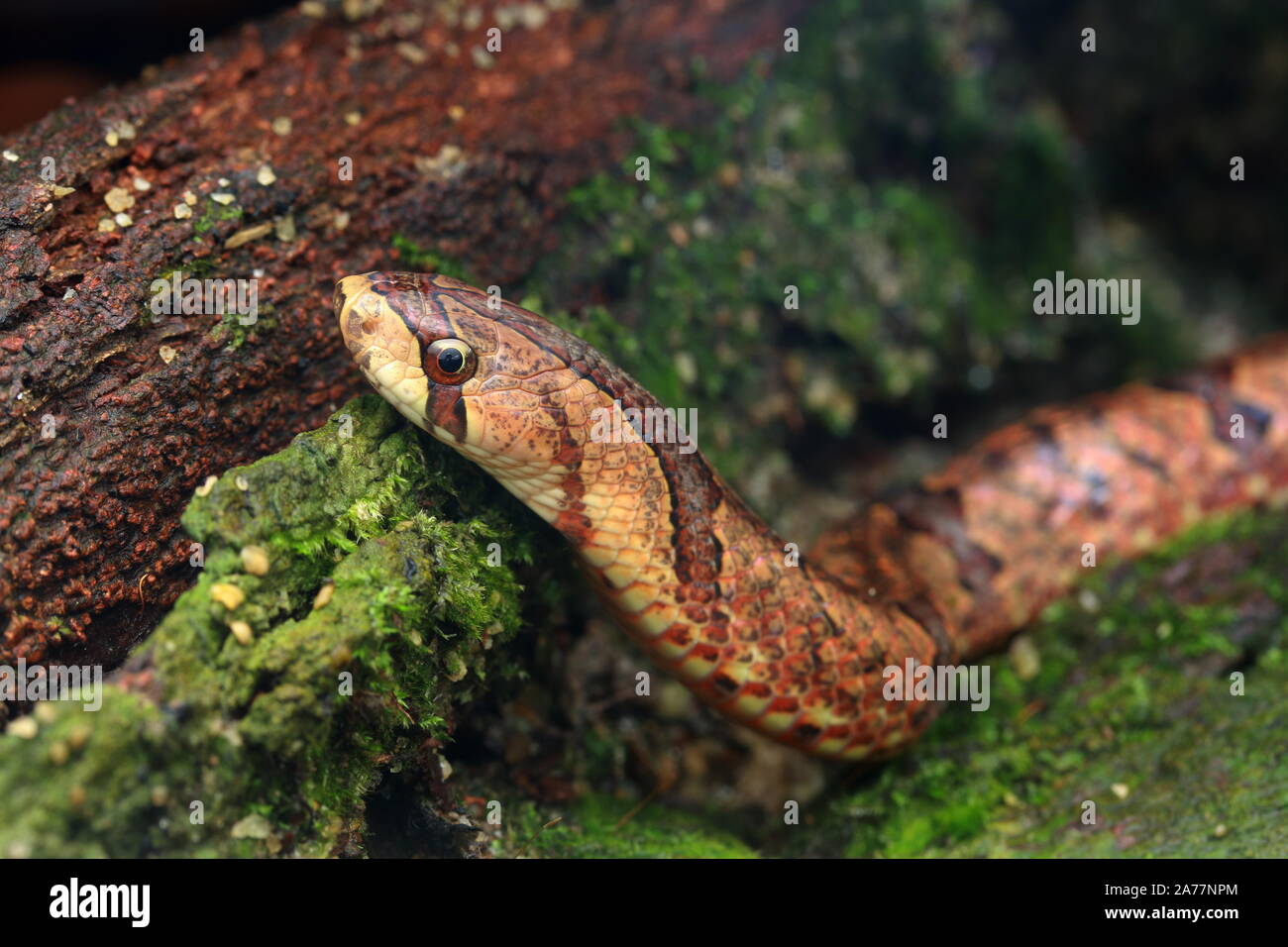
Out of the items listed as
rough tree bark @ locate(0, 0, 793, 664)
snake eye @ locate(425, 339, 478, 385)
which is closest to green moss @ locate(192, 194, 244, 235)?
rough tree bark @ locate(0, 0, 793, 664)

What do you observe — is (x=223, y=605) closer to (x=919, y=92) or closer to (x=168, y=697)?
(x=168, y=697)

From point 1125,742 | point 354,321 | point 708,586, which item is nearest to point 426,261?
point 354,321

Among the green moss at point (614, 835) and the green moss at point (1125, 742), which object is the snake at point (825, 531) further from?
the green moss at point (614, 835)

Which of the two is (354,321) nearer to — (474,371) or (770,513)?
(474,371)

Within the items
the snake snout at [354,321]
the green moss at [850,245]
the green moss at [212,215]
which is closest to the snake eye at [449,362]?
the snake snout at [354,321]

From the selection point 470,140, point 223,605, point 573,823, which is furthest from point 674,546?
point 470,140
